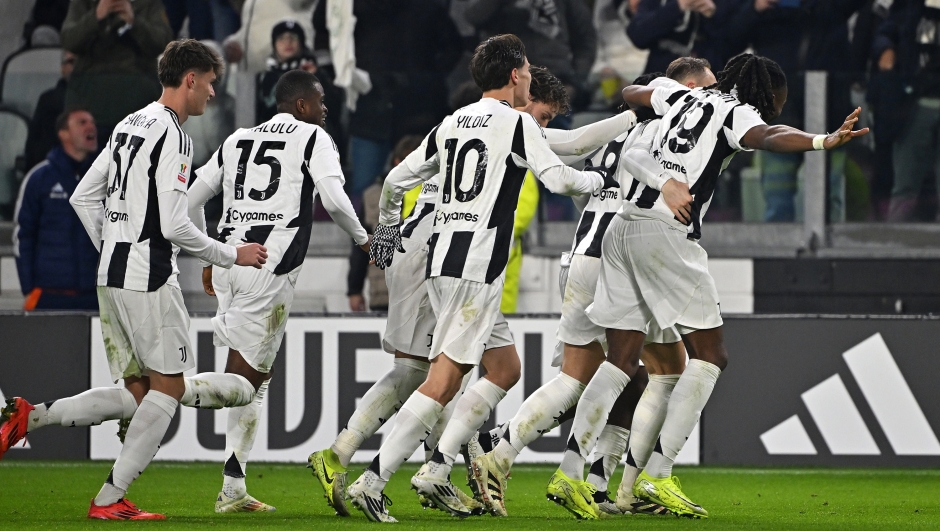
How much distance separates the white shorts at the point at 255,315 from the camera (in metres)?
6.22

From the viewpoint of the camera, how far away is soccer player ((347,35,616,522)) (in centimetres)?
546

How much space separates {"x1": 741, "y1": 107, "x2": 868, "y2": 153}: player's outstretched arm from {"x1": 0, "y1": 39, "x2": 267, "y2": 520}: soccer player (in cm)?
211

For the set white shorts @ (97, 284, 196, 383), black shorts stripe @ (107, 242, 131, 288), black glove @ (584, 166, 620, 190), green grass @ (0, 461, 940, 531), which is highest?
black glove @ (584, 166, 620, 190)

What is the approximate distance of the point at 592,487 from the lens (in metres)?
5.92

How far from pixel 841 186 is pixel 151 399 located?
6.45 meters

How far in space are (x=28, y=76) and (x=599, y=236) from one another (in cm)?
632

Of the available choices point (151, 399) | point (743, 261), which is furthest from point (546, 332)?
point (151, 399)

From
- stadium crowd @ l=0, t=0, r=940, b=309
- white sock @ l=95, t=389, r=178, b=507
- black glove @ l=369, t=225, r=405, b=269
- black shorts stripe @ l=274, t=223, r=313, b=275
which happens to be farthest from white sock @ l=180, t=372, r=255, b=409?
stadium crowd @ l=0, t=0, r=940, b=309

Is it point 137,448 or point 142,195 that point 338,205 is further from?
point 137,448

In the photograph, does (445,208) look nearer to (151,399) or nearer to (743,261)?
(151,399)

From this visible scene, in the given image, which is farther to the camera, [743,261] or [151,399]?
[743,261]

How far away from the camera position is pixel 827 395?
8.87 metres

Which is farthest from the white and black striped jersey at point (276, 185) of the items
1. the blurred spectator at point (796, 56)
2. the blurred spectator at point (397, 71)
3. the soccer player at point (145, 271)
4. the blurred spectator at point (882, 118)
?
the blurred spectator at point (882, 118)

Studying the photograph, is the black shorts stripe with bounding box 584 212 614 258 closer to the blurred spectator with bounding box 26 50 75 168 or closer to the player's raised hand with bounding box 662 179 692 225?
the player's raised hand with bounding box 662 179 692 225
